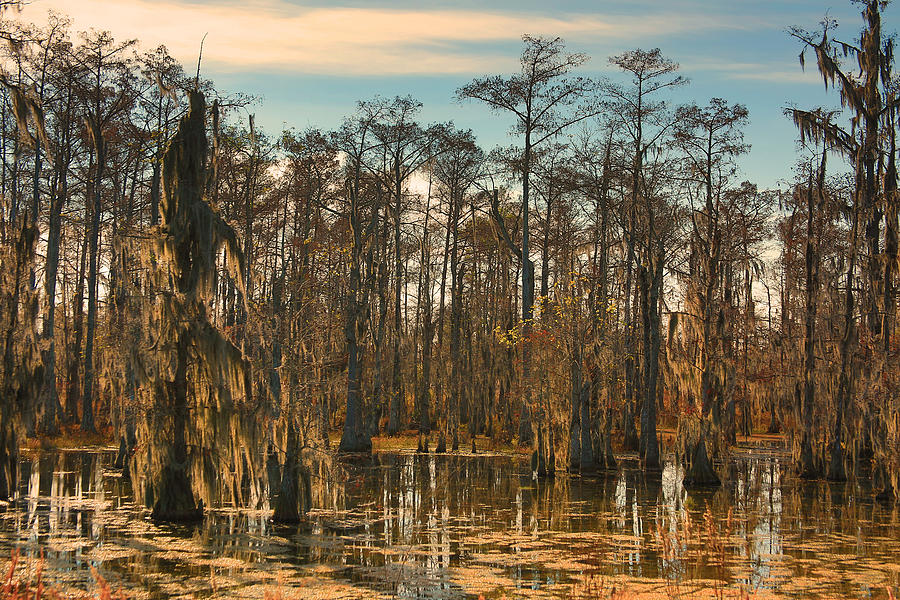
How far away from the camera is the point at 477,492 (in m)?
17.3

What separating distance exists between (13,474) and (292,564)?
5.87 m

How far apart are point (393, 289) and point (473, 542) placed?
29.0 meters

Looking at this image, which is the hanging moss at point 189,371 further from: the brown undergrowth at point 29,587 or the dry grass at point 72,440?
the dry grass at point 72,440

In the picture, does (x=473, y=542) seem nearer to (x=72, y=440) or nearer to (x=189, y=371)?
(x=189, y=371)

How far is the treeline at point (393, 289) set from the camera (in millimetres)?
12820

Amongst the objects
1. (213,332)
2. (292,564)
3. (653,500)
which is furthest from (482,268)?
(292,564)

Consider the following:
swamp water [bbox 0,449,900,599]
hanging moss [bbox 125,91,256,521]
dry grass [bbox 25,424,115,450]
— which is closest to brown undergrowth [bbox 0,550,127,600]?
swamp water [bbox 0,449,900,599]

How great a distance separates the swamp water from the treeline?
40.9 inches

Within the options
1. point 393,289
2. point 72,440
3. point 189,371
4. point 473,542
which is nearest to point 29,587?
point 473,542

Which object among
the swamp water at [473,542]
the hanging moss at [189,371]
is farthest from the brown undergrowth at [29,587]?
the hanging moss at [189,371]

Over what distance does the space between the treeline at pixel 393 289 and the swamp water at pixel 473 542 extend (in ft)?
3.41

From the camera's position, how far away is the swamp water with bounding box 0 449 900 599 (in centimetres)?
909

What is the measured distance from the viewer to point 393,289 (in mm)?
40375

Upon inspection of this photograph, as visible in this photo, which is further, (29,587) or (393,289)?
(393,289)
